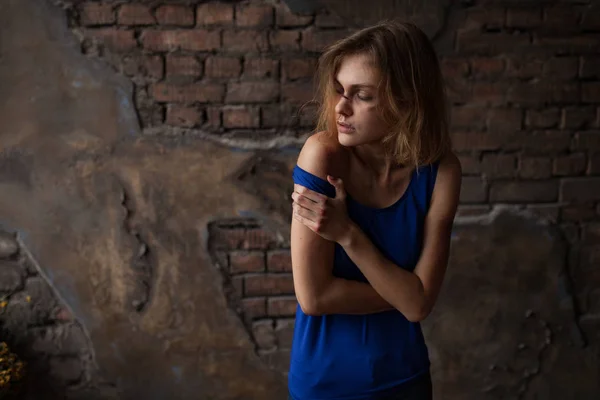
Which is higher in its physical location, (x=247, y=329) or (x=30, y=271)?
(x=30, y=271)

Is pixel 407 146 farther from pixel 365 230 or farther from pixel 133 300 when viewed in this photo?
pixel 133 300

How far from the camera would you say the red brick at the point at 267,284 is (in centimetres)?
236

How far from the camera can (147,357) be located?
2373 mm

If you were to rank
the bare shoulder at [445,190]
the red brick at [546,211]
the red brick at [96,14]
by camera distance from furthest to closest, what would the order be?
the red brick at [546,211], the red brick at [96,14], the bare shoulder at [445,190]

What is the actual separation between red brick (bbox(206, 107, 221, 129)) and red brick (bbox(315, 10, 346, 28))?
1.67ft

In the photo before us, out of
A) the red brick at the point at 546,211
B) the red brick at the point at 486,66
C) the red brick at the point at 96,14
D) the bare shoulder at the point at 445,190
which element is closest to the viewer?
the bare shoulder at the point at 445,190

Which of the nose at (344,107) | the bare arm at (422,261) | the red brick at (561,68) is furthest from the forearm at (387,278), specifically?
the red brick at (561,68)

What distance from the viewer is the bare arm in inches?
46.4

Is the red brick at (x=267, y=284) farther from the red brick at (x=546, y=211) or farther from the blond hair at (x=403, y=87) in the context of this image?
the blond hair at (x=403, y=87)

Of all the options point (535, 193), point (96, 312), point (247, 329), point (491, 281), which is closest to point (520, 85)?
point (535, 193)

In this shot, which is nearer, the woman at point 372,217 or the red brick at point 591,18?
the woman at point 372,217

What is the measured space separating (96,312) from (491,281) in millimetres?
1625

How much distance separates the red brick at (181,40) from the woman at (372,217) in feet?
3.50

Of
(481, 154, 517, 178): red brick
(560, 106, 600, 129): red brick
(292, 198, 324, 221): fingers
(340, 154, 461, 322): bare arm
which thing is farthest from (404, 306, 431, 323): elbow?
(560, 106, 600, 129): red brick
